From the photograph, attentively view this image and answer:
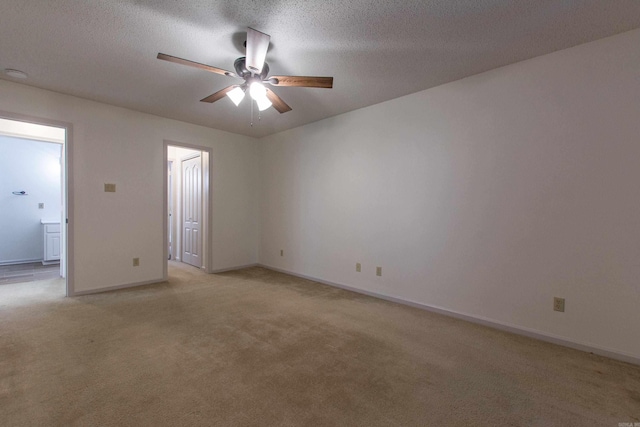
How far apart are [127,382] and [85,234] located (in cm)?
265

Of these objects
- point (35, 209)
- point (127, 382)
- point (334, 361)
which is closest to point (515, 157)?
point (334, 361)

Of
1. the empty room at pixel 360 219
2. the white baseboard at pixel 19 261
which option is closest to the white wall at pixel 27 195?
the white baseboard at pixel 19 261

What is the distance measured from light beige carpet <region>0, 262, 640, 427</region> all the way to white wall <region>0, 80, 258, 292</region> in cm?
78

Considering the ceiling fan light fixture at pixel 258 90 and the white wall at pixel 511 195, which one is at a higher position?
the ceiling fan light fixture at pixel 258 90

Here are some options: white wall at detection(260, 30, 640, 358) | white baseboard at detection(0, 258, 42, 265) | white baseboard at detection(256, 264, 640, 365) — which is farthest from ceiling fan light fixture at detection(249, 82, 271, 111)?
white baseboard at detection(0, 258, 42, 265)

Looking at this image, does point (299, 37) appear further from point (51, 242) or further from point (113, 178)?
point (51, 242)

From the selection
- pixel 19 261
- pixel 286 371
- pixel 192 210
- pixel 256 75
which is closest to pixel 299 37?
pixel 256 75

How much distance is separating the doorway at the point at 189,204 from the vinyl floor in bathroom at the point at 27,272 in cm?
181

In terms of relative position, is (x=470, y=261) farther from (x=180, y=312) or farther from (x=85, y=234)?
(x=85, y=234)

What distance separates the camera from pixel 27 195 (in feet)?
18.3

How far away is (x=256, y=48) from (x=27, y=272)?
5732mm

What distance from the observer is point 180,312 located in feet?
9.96

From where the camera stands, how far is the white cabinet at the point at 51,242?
17.8 feet

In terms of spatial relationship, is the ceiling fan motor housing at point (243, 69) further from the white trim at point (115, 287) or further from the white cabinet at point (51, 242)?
the white cabinet at point (51, 242)
